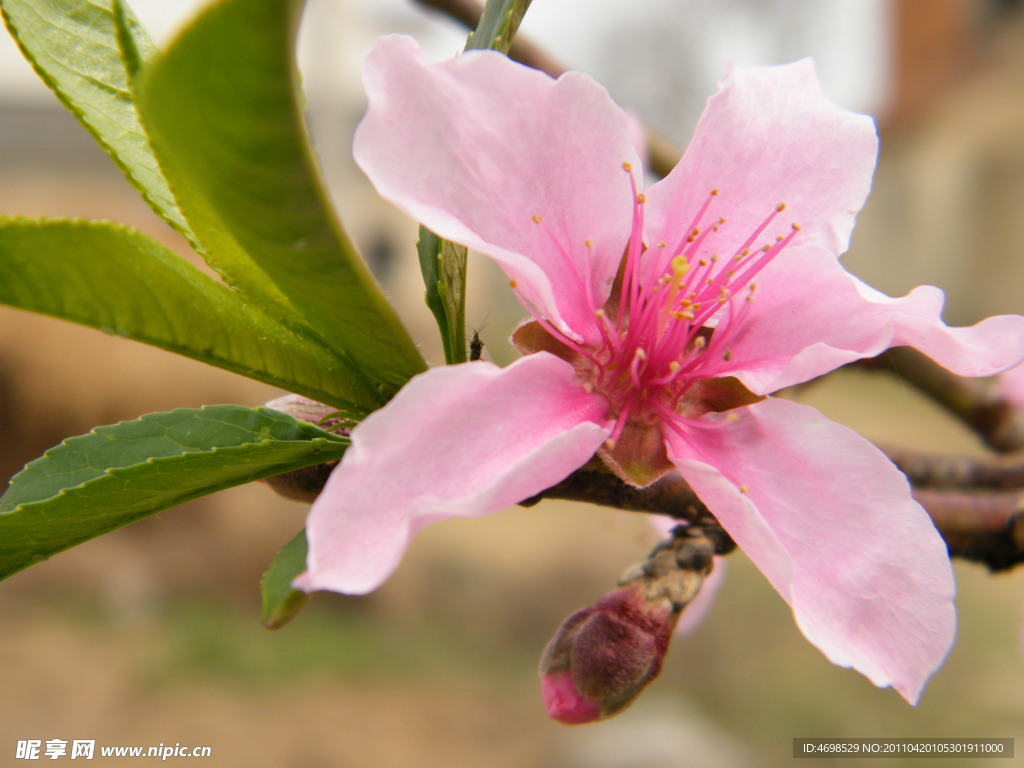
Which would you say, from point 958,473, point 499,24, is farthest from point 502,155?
point 958,473

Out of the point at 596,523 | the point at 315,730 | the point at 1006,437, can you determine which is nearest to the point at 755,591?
the point at 596,523

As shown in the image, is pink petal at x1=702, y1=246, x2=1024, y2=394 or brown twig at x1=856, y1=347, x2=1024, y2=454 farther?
brown twig at x1=856, y1=347, x2=1024, y2=454

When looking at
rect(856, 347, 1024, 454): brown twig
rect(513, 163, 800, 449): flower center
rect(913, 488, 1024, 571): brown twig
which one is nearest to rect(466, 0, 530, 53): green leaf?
rect(513, 163, 800, 449): flower center

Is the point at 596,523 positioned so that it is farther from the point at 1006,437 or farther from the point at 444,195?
the point at 444,195

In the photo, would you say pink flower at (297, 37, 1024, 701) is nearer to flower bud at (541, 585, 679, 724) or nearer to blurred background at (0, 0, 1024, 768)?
flower bud at (541, 585, 679, 724)

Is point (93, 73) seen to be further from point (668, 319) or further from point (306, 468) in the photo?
point (668, 319)
